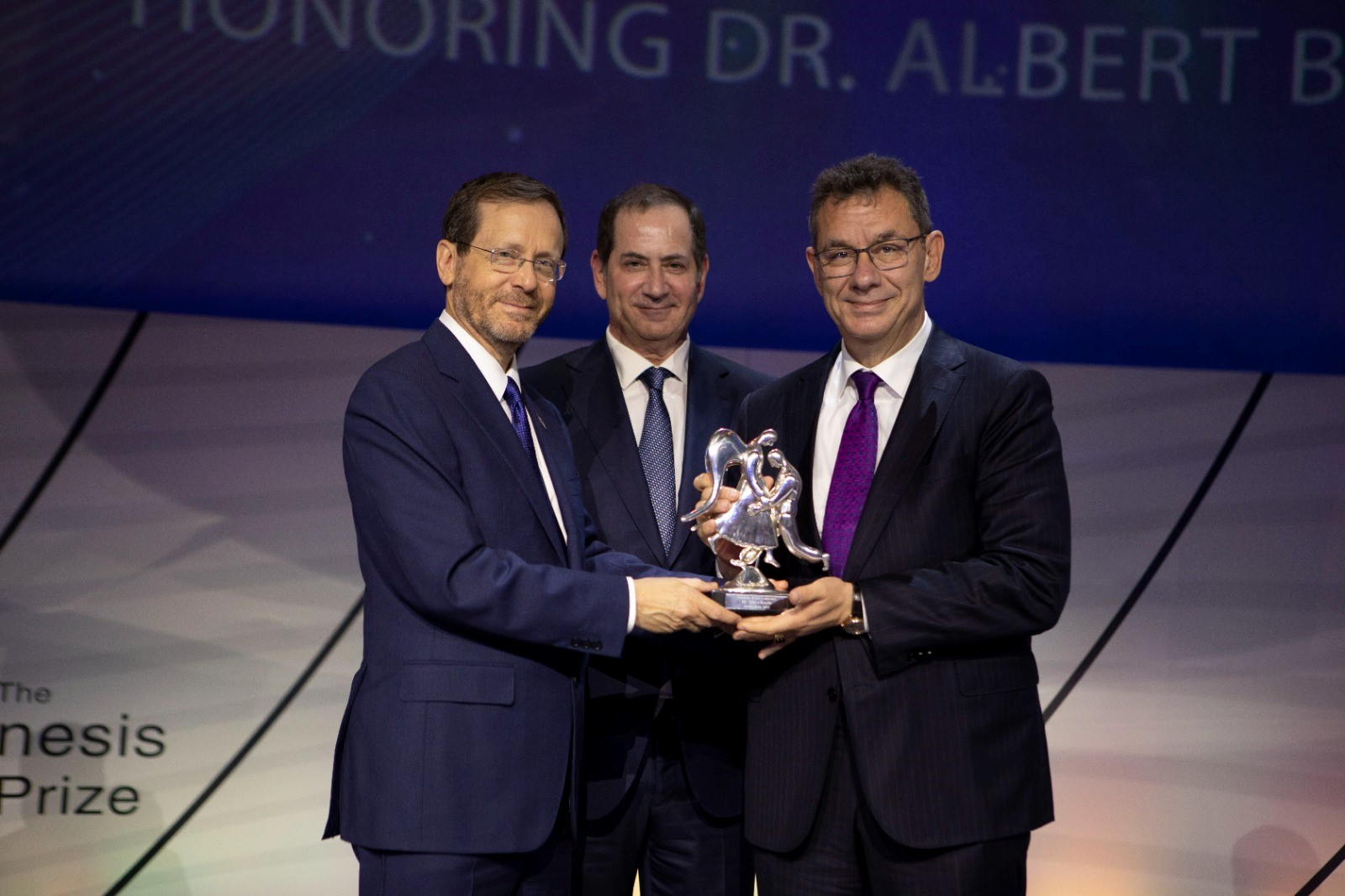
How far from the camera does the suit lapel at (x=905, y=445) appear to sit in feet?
7.83

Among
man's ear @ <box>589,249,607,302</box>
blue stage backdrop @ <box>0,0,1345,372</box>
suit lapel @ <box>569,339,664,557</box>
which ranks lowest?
suit lapel @ <box>569,339,664,557</box>

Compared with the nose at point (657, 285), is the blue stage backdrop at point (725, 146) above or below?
above

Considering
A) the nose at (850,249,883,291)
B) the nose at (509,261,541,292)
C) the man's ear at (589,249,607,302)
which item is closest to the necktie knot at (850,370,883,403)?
the nose at (850,249,883,291)

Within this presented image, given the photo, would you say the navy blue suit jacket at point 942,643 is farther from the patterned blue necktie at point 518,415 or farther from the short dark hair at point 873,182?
the patterned blue necktie at point 518,415

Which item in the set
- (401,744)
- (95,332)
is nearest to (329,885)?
(95,332)

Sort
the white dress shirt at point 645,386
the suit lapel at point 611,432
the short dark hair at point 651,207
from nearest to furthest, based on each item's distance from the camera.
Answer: the suit lapel at point 611,432 < the white dress shirt at point 645,386 < the short dark hair at point 651,207

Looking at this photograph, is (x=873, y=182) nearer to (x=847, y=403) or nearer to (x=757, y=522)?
(x=847, y=403)

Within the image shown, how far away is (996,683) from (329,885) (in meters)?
2.67

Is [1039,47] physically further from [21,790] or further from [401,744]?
[21,790]

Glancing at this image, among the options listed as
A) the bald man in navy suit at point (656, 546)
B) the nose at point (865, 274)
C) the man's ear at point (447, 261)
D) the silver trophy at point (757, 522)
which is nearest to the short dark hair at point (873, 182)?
the nose at point (865, 274)

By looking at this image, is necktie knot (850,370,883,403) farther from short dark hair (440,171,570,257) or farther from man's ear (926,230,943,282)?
short dark hair (440,171,570,257)

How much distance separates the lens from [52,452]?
4.09 m

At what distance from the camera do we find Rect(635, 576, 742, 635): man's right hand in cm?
242

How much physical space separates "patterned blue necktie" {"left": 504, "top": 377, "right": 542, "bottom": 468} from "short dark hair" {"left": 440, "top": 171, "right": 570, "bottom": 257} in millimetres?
292
